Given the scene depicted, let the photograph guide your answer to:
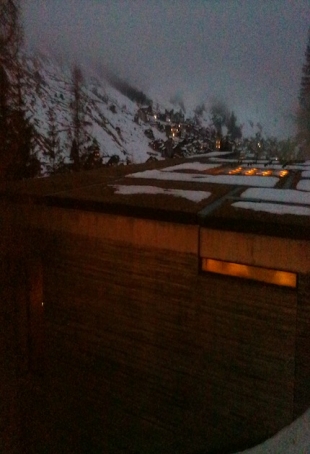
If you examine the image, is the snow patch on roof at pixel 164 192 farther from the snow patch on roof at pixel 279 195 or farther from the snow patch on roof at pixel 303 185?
the snow patch on roof at pixel 303 185

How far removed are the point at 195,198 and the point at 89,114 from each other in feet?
158

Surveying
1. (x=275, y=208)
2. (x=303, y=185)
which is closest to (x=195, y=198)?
(x=275, y=208)

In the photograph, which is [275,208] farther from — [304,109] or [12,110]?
[304,109]

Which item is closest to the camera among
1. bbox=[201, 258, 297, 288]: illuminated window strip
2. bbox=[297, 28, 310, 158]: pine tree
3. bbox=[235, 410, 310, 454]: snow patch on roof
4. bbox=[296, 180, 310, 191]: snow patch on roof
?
bbox=[235, 410, 310, 454]: snow patch on roof

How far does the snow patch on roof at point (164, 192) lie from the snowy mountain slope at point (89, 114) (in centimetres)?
1594

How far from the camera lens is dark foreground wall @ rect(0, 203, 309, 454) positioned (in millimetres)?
4457

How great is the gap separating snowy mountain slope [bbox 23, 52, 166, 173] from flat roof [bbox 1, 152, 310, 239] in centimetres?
1506

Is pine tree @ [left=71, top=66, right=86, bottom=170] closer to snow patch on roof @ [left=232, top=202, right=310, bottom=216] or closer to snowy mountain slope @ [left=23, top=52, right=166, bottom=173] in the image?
snowy mountain slope @ [left=23, top=52, right=166, bottom=173]

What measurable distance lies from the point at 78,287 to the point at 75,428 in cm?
228

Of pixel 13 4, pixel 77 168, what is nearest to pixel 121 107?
pixel 77 168

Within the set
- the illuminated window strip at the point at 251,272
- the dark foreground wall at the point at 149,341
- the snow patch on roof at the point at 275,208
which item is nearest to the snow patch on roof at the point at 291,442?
the dark foreground wall at the point at 149,341

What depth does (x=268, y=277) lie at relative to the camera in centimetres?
439

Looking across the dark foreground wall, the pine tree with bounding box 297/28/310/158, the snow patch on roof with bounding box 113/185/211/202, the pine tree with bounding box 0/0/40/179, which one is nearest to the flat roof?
the snow patch on roof with bounding box 113/185/211/202

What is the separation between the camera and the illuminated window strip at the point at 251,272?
14.1 ft
